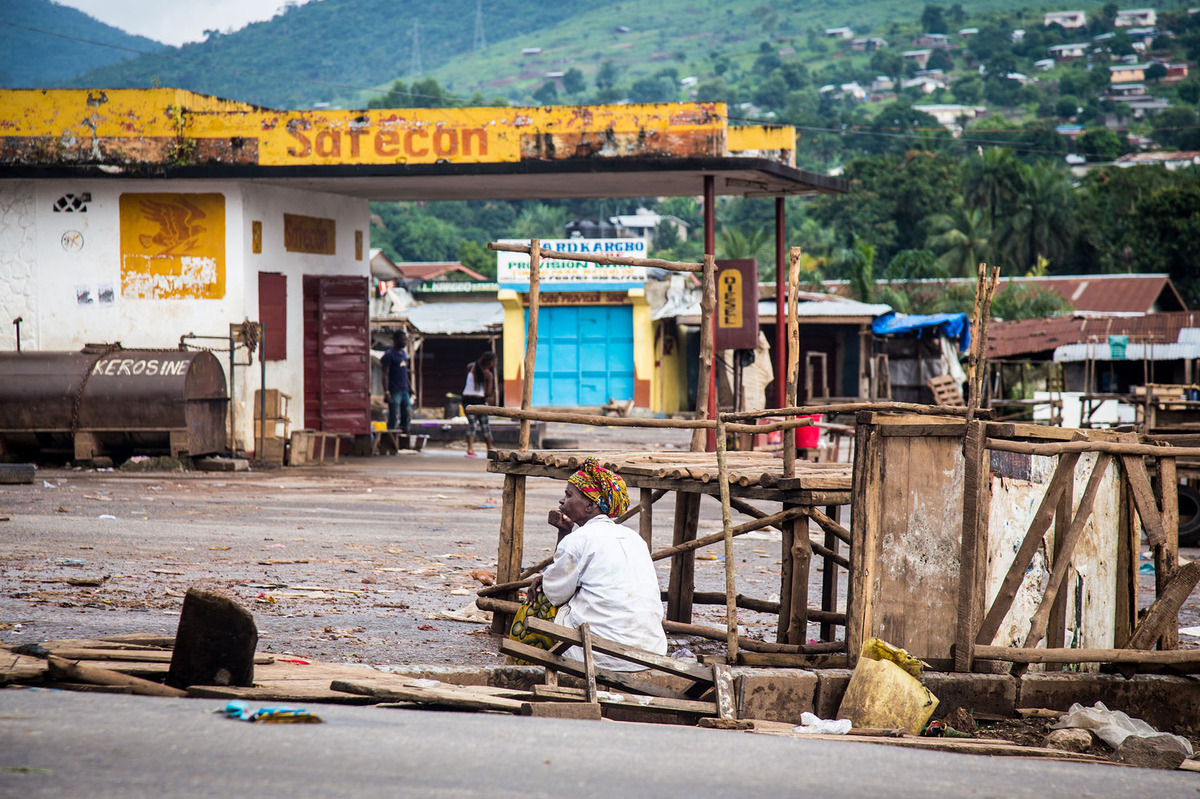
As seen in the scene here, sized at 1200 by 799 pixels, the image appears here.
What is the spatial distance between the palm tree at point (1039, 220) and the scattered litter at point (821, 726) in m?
52.1

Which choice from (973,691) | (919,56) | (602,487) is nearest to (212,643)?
(602,487)

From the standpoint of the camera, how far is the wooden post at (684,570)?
7.78 meters

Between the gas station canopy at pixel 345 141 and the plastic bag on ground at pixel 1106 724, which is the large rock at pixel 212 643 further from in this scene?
the gas station canopy at pixel 345 141

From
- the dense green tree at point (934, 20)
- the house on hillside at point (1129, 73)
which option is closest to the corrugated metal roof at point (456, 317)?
the house on hillside at point (1129, 73)

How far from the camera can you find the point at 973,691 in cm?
611

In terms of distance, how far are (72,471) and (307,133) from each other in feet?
18.4

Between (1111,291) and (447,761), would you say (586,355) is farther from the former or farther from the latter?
(447,761)

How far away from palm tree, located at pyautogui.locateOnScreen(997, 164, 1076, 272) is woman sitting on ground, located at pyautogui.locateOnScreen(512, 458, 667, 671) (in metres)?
51.9

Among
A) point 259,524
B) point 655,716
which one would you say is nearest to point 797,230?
point 259,524

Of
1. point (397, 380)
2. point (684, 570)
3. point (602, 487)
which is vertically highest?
point (397, 380)

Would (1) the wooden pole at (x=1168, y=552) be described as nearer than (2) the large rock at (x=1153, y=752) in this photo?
No

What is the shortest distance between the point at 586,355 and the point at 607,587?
92.1ft

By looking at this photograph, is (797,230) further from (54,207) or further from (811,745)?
(811,745)

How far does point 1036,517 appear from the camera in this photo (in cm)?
625
